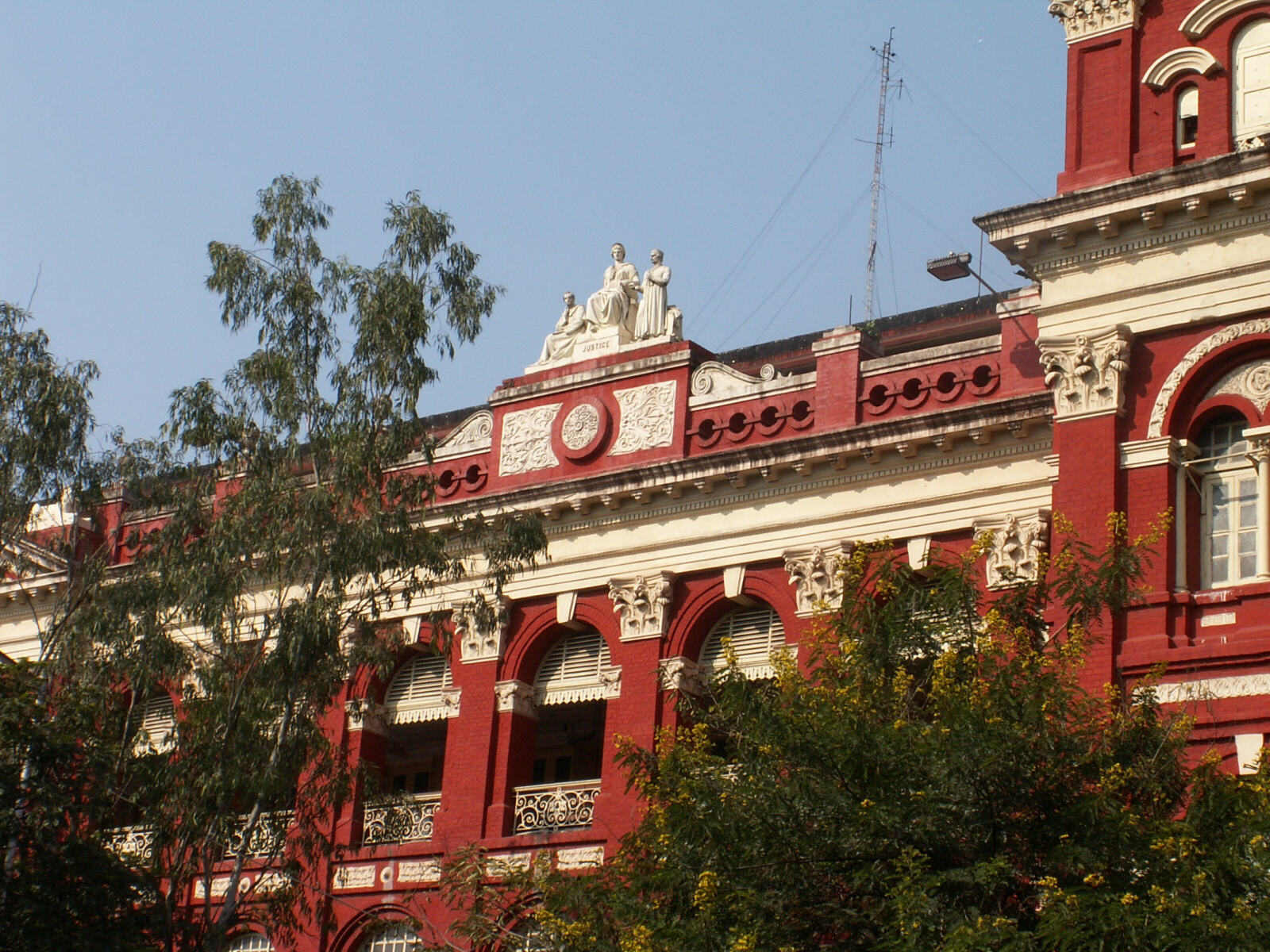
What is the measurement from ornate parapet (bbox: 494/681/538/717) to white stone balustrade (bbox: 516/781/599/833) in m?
1.21

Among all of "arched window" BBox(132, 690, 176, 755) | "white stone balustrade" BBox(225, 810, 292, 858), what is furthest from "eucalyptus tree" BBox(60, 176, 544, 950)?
"arched window" BBox(132, 690, 176, 755)

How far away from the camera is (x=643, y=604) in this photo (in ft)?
99.7

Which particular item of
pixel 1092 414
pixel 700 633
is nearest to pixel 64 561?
pixel 700 633

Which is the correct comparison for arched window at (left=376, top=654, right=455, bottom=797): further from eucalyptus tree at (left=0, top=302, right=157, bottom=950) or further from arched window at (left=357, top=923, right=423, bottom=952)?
eucalyptus tree at (left=0, top=302, right=157, bottom=950)

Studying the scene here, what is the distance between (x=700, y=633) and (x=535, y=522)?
3.71 meters

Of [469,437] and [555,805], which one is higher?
[469,437]

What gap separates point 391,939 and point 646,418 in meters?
8.28

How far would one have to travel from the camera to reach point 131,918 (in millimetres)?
24906

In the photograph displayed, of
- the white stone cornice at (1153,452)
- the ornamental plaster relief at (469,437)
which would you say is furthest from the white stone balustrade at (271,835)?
the white stone cornice at (1153,452)

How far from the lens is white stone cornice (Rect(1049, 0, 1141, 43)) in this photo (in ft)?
89.0

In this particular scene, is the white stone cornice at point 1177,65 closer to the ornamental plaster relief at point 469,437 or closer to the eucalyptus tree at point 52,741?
the ornamental plaster relief at point 469,437

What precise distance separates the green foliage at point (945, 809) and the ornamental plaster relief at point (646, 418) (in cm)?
901

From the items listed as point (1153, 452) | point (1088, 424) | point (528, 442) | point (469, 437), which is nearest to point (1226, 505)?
point (1153, 452)

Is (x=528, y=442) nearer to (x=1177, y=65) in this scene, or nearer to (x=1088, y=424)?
(x=1088, y=424)
